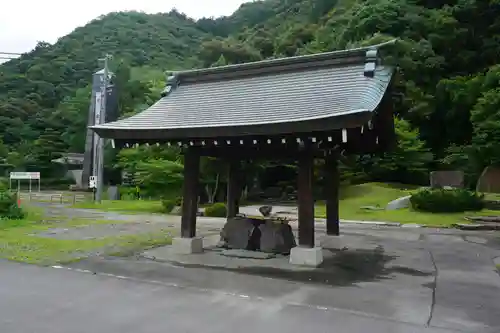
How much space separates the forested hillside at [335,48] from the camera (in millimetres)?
28641

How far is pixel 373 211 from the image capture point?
71.4ft

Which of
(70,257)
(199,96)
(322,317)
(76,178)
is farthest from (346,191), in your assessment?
(76,178)

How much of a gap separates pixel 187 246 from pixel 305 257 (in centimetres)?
289

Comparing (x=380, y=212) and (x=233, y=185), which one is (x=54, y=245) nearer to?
(x=233, y=185)

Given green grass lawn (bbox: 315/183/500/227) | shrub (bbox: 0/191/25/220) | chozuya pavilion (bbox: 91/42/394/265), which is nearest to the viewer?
chozuya pavilion (bbox: 91/42/394/265)

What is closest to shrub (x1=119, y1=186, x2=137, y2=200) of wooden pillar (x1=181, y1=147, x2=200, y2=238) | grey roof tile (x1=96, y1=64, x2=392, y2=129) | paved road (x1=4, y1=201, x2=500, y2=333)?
grey roof tile (x1=96, y1=64, x2=392, y2=129)

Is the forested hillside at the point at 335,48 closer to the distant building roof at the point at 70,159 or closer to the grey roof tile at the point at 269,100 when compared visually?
the distant building roof at the point at 70,159

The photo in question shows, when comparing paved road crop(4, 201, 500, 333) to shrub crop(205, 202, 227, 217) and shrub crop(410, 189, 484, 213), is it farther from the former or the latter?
shrub crop(205, 202, 227, 217)

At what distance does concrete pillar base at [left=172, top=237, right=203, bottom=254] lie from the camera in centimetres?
984

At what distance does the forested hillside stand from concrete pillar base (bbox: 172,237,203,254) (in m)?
6.16

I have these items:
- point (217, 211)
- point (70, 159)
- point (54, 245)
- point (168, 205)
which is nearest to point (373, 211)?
point (217, 211)

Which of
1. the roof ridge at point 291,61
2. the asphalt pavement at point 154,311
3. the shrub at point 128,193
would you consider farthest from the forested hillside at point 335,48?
the shrub at point 128,193

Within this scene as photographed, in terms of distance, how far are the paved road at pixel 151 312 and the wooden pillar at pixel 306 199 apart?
2.80 metres

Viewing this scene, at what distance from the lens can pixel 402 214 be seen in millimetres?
20016
